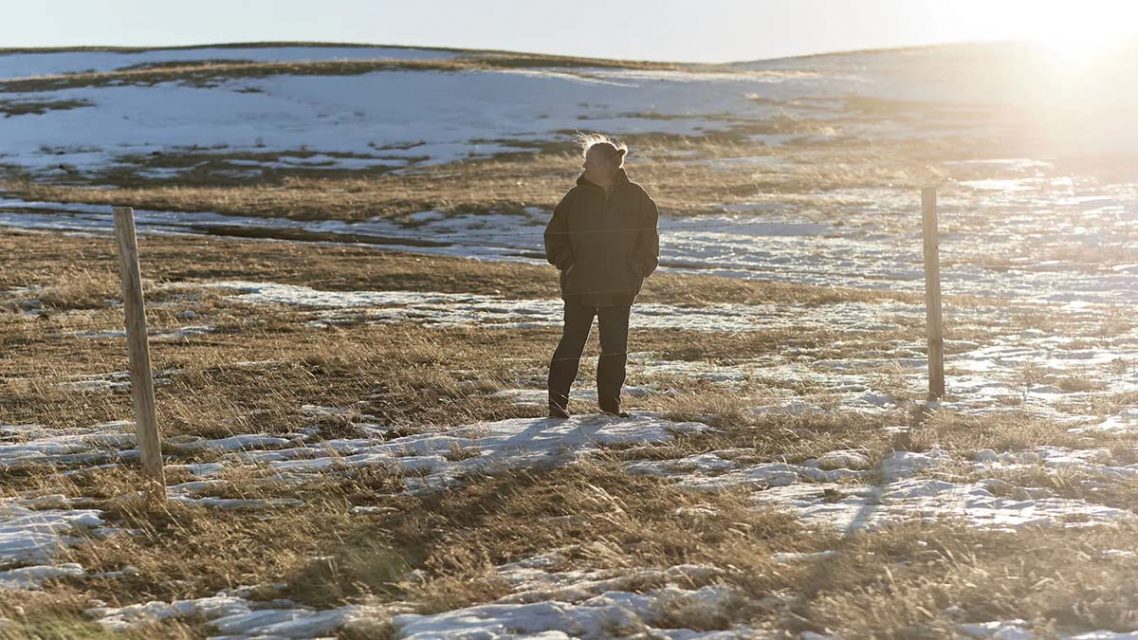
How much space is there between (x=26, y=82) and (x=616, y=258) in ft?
259

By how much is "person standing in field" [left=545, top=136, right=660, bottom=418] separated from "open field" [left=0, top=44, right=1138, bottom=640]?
93 cm

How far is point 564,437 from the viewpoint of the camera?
891cm

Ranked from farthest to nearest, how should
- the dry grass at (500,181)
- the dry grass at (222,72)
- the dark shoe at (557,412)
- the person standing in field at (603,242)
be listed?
the dry grass at (222,72)
the dry grass at (500,181)
the dark shoe at (557,412)
the person standing in field at (603,242)

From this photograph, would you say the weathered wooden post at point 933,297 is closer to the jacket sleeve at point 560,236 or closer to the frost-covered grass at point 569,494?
the frost-covered grass at point 569,494

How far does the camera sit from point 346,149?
188 ft

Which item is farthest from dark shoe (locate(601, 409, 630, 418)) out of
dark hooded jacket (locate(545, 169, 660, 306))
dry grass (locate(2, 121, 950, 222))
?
dry grass (locate(2, 121, 950, 222))

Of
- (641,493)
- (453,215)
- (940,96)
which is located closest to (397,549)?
(641,493)

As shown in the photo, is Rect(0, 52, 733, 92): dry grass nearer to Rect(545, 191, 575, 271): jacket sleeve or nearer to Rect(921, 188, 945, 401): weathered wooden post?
Rect(921, 188, 945, 401): weathered wooden post

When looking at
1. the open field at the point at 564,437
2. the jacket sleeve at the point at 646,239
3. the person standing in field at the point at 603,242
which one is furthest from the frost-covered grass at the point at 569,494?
the jacket sleeve at the point at 646,239

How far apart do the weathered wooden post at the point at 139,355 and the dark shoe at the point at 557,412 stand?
3.24 metres

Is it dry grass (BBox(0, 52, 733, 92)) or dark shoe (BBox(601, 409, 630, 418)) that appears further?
dry grass (BBox(0, 52, 733, 92))

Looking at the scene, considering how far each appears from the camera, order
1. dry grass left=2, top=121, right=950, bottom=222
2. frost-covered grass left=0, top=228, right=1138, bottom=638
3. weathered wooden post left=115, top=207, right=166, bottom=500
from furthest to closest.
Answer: dry grass left=2, top=121, right=950, bottom=222 → weathered wooden post left=115, top=207, right=166, bottom=500 → frost-covered grass left=0, top=228, right=1138, bottom=638

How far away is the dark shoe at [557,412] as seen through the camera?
9609 mm

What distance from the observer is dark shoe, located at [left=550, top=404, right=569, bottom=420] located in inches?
378
